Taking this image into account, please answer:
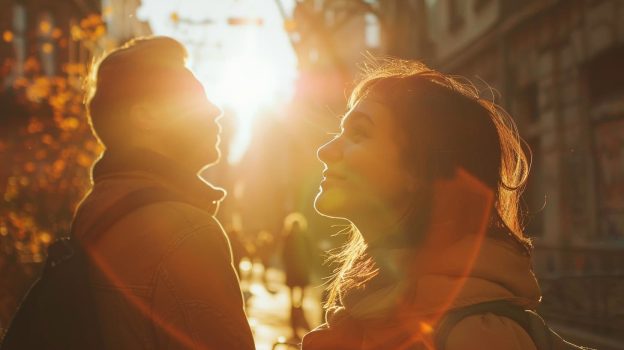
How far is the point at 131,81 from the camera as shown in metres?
2.39

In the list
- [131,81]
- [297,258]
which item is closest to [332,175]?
[131,81]

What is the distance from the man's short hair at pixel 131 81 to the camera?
2.39m

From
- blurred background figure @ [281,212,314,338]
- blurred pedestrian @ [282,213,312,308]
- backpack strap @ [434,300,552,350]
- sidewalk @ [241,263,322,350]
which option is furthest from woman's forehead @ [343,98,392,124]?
blurred pedestrian @ [282,213,312,308]

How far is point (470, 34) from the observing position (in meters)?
19.0

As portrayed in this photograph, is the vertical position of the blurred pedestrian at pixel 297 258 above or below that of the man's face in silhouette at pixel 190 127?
below

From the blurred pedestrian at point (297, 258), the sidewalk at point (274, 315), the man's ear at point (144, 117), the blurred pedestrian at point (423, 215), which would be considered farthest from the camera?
the blurred pedestrian at point (297, 258)

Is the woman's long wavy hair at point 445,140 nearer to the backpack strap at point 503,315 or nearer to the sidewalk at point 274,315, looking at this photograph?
the backpack strap at point 503,315

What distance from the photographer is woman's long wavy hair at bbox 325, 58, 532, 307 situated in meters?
1.83

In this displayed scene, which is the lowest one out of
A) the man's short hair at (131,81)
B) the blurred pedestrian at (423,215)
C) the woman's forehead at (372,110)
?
the blurred pedestrian at (423,215)

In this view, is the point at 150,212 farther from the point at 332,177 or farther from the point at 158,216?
the point at 332,177

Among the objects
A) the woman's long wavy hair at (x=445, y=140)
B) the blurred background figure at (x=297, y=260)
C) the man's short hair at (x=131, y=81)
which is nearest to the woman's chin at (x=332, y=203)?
the woman's long wavy hair at (x=445, y=140)

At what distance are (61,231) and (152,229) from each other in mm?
10004

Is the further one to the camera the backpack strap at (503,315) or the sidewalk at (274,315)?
the sidewalk at (274,315)

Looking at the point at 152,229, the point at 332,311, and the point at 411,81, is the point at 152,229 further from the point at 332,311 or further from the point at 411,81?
the point at 411,81
